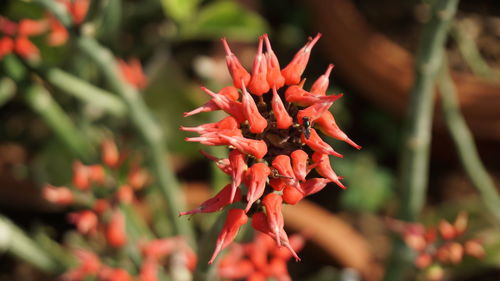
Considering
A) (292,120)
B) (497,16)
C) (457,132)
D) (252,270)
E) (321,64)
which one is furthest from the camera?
(321,64)

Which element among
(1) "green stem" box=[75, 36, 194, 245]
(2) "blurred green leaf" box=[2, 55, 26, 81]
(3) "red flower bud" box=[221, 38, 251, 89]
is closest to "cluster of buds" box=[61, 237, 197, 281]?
(1) "green stem" box=[75, 36, 194, 245]

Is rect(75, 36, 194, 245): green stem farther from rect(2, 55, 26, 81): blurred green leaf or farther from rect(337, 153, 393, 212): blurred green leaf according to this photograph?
rect(337, 153, 393, 212): blurred green leaf

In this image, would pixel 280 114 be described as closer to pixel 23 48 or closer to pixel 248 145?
pixel 248 145

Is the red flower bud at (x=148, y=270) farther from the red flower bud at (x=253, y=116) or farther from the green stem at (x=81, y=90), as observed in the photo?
the red flower bud at (x=253, y=116)

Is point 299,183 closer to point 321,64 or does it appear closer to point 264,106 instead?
point 264,106

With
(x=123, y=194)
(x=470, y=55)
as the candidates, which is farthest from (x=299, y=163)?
(x=470, y=55)

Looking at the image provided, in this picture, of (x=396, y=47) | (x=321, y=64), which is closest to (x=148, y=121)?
(x=396, y=47)

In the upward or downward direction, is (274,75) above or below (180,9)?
above
